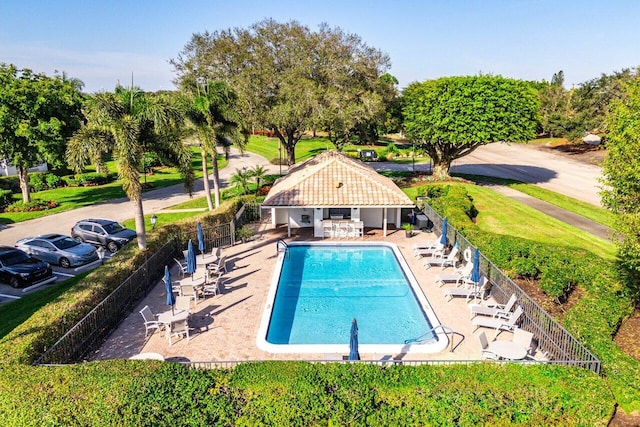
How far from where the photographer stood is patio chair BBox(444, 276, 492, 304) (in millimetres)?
16578

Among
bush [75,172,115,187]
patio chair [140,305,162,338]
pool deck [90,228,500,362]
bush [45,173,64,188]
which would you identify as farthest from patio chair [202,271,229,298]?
bush [45,173,64,188]

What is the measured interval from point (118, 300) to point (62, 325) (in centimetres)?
297

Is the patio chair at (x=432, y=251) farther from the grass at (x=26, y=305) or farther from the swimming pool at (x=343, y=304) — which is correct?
the grass at (x=26, y=305)

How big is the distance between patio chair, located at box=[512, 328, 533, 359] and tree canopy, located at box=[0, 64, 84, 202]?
33860 mm

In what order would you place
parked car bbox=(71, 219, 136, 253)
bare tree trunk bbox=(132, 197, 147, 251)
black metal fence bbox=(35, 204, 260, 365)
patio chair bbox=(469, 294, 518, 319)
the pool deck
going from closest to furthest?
black metal fence bbox=(35, 204, 260, 365), the pool deck, patio chair bbox=(469, 294, 518, 319), bare tree trunk bbox=(132, 197, 147, 251), parked car bbox=(71, 219, 136, 253)

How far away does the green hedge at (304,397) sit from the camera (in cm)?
891

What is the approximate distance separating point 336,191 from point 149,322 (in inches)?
550

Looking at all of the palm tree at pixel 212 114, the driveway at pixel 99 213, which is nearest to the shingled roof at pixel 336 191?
the palm tree at pixel 212 114

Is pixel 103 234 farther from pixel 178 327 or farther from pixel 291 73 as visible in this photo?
pixel 291 73

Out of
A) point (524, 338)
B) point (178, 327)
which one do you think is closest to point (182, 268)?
point (178, 327)

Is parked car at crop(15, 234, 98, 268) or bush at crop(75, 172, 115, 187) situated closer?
parked car at crop(15, 234, 98, 268)

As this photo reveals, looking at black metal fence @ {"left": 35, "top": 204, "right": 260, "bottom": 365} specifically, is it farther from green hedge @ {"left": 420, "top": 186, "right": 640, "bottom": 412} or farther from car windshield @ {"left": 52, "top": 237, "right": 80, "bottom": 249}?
green hedge @ {"left": 420, "top": 186, "right": 640, "bottom": 412}

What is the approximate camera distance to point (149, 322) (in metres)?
14.3

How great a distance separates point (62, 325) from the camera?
1216 cm
